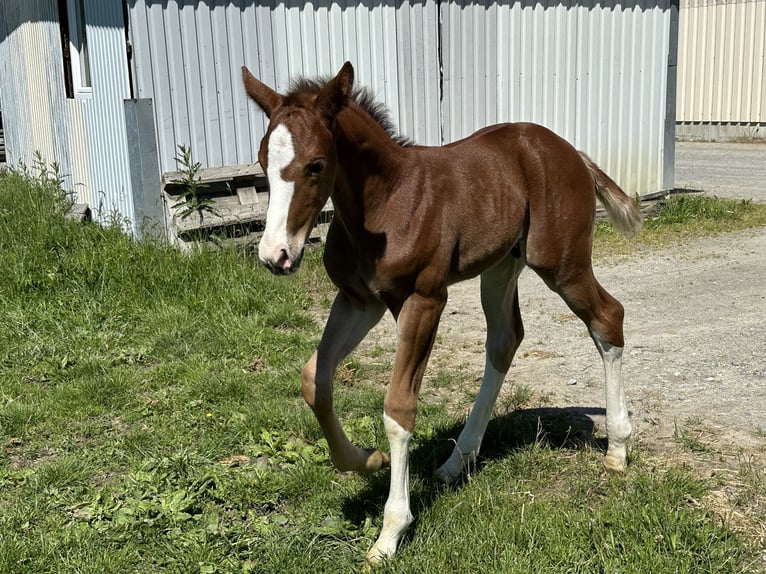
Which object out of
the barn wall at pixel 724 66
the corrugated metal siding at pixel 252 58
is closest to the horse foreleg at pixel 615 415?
the corrugated metal siding at pixel 252 58

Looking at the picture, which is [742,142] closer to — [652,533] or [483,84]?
[483,84]

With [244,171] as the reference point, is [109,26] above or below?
above

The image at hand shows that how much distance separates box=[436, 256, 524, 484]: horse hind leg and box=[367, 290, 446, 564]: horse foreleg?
71cm

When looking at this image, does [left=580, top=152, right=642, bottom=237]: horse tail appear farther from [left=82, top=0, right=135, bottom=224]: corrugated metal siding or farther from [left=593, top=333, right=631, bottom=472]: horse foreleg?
[left=82, top=0, right=135, bottom=224]: corrugated metal siding

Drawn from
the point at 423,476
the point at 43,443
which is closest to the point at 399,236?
the point at 423,476

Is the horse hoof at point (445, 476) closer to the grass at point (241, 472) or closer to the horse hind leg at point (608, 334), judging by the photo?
the grass at point (241, 472)

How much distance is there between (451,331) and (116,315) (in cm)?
255

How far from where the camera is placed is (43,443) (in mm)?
4375

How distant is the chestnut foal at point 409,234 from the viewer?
117 inches

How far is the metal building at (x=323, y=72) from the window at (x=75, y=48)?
0.02 metres

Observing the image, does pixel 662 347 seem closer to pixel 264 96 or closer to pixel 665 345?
pixel 665 345

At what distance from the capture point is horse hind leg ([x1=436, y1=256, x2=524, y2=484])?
402 cm

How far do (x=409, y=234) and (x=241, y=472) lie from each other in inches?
59.4

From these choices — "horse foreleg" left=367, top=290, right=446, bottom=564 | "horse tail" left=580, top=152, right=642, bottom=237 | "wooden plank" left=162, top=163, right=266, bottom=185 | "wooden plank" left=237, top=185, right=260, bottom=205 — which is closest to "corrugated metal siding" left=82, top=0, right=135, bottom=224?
"wooden plank" left=162, top=163, right=266, bottom=185
